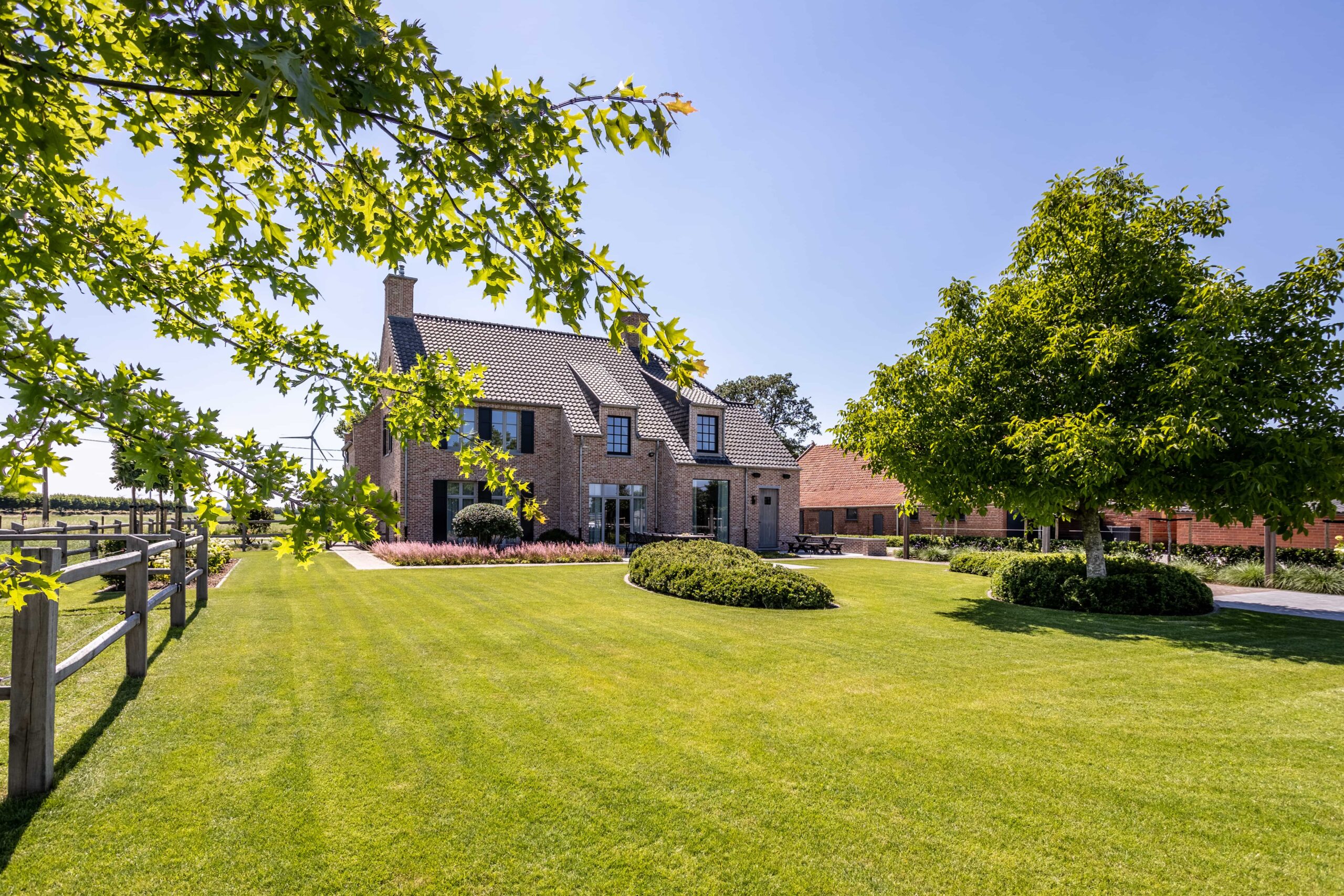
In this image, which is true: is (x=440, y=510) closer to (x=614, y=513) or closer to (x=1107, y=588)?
(x=614, y=513)

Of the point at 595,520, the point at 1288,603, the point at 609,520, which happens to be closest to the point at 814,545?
the point at 609,520

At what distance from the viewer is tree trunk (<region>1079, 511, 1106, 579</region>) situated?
13070 mm

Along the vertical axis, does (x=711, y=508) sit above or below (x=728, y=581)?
above

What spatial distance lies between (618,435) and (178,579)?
17.3 metres

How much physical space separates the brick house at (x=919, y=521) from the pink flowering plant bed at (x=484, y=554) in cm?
968

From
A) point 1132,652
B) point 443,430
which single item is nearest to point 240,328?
point 443,430

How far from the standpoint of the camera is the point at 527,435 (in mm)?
24500

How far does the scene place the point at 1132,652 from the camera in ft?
28.4

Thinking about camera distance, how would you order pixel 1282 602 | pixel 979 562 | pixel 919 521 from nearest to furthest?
pixel 1282 602 → pixel 979 562 → pixel 919 521

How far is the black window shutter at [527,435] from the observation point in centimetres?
2445

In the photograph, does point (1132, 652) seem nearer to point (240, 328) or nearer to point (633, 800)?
point (633, 800)

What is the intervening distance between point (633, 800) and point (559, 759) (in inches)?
31.5

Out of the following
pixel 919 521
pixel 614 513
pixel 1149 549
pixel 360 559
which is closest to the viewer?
pixel 360 559

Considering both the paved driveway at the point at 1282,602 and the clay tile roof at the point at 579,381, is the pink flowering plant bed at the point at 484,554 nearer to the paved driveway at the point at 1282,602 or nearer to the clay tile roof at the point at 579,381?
the clay tile roof at the point at 579,381
